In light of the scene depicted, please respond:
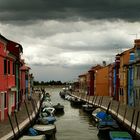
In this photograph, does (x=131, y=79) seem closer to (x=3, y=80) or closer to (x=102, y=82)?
(x=3, y=80)

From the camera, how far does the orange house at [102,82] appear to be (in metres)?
101

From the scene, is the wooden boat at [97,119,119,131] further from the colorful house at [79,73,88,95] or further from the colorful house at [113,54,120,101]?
the colorful house at [79,73,88,95]

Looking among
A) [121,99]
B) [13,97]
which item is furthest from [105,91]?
[13,97]

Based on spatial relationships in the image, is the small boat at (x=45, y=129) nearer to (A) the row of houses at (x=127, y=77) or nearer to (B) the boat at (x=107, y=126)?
(B) the boat at (x=107, y=126)

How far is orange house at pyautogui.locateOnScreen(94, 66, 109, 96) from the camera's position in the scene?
10088 centimetres

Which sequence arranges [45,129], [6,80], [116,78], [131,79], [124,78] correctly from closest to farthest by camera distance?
[45,129], [6,80], [131,79], [124,78], [116,78]

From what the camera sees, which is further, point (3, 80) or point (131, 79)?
point (131, 79)

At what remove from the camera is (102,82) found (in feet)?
336

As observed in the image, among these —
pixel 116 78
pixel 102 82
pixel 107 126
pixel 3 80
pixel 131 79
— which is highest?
pixel 116 78

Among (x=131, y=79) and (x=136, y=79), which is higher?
(x=131, y=79)

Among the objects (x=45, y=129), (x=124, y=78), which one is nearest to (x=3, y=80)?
(x=45, y=129)

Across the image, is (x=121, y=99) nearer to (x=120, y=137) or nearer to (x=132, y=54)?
(x=132, y=54)

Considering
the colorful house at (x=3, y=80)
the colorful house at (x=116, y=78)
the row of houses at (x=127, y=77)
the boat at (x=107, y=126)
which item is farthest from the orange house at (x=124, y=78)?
the colorful house at (x=3, y=80)

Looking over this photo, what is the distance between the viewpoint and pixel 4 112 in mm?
41062
